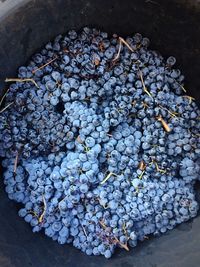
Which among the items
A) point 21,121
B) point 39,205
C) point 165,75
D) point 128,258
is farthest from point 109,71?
point 128,258

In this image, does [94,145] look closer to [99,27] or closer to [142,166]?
[142,166]

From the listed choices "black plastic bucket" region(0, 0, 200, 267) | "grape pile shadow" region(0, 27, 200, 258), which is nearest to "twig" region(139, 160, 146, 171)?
"grape pile shadow" region(0, 27, 200, 258)

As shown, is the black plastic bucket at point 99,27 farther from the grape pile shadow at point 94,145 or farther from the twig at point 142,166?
the twig at point 142,166

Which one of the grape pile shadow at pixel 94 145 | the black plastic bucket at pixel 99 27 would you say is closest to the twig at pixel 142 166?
the grape pile shadow at pixel 94 145

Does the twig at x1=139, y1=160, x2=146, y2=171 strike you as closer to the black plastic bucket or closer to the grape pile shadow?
the grape pile shadow

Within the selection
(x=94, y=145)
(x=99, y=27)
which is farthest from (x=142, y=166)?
(x=99, y=27)
